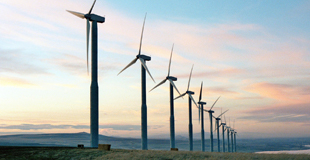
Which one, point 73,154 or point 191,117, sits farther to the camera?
point 191,117

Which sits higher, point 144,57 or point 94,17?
point 94,17

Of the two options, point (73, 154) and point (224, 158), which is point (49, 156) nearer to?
point (73, 154)

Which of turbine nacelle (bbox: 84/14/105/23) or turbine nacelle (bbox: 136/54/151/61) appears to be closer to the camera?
turbine nacelle (bbox: 84/14/105/23)

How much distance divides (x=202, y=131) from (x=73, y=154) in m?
107

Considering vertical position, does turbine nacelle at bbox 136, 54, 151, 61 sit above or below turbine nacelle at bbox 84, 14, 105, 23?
below

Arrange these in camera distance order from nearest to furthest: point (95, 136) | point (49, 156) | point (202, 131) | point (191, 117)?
point (49, 156)
point (95, 136)
point (191, 117)
point (202, 131)

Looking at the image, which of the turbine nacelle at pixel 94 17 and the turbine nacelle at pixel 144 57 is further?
the turbine nacelle at pixel 144 57

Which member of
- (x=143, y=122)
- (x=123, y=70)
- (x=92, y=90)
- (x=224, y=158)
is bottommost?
(x=224, y=158)

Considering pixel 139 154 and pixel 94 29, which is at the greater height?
pixel 94 29

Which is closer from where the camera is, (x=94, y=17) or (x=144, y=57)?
(x=94, y=17)

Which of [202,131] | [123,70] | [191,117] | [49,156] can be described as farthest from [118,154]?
[202,131]

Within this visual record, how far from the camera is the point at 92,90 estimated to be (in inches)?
2491

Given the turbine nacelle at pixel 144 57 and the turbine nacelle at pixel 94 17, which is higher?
the turbine nacelle at pixel 94 17

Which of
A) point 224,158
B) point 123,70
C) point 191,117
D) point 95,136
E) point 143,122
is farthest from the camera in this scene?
point 191,117
